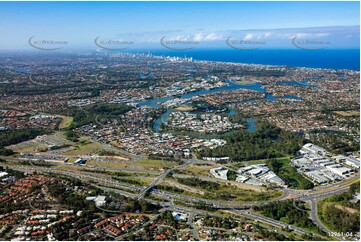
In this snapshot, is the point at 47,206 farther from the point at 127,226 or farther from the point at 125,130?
the point at 125,130

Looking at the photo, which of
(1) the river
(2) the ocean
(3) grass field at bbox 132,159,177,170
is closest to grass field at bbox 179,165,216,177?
(3) grass field at bbox 132,159,177,170

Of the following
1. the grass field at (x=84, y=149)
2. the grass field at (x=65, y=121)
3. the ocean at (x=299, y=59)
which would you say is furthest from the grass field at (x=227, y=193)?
the ocean at (x=299, y=59)

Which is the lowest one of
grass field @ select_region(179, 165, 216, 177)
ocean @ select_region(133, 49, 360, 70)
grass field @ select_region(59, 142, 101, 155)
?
grass field @ select_region(59, 142, 101, 155)

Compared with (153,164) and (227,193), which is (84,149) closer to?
(153,164)

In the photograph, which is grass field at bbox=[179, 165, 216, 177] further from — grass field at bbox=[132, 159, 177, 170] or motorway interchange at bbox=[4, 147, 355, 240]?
grass field at bbox=[132, 159, 177, 170]

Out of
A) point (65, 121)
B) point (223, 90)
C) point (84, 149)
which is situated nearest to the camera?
point (84, 149)

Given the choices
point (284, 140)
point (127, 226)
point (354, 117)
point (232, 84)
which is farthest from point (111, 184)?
point (232, 84)

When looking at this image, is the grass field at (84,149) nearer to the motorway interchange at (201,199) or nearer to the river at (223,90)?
the motorway interchange at (201,199)

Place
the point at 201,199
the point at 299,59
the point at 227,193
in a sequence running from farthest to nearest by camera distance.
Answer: the point at 299,59, the point at 227,193, the point at 201,199

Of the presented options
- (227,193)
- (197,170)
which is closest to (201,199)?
(227,193)

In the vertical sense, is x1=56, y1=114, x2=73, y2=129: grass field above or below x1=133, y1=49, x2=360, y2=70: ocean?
below

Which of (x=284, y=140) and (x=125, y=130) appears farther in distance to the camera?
(x=125, y=130)
